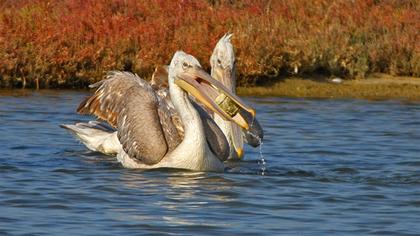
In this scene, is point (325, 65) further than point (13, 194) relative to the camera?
Yes

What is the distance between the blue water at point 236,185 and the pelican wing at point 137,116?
179 mm

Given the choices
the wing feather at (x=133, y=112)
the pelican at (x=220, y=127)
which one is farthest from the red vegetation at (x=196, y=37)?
the wing feather at (x=133, y=112)

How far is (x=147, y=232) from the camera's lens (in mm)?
7105

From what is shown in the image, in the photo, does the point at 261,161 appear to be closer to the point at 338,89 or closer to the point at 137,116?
the point at 137,116

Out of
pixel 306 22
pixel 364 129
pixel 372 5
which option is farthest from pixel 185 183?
pixel 372 5

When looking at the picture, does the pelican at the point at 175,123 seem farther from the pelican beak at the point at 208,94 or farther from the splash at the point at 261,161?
the splash at the point at 261,161

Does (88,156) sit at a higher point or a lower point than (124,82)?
lower

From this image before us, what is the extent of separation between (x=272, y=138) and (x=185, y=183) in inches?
121

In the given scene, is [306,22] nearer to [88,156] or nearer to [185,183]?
[88,156]

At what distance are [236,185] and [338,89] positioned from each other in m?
6.19

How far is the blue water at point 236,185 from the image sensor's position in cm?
739

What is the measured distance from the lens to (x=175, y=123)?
32.6 ft

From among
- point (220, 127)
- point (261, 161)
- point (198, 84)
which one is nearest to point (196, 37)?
point (220, 127)

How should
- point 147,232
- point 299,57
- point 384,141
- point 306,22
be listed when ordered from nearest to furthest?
point 147,232 → point 384,141 → point 299,57 → point 306,22
